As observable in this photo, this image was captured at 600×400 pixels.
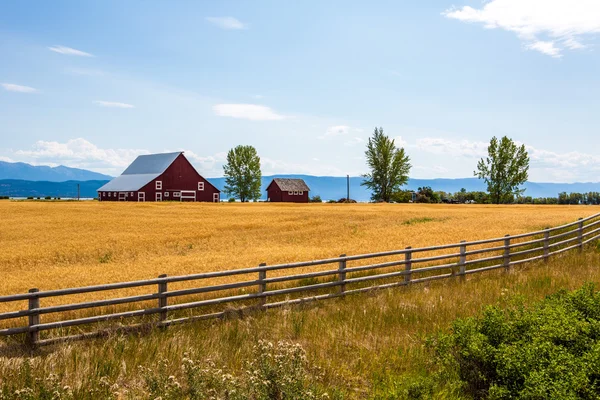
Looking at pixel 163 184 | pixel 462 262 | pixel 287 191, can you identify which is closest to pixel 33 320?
pixel 462 262

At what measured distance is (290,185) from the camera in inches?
4284

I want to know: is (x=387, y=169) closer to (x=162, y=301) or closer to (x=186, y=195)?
(x=186, y=195)

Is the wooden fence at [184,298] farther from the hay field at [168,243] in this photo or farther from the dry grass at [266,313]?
the hay field at [168,243]

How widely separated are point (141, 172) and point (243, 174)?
30.4m

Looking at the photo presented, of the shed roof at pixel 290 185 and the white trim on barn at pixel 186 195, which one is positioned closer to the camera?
the white trim on barn at pixel 186 195

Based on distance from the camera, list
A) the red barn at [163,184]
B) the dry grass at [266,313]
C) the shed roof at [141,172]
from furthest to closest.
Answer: the shed roof at [141,172] < the red barn at [163,184] < the dry grass at [266,313]

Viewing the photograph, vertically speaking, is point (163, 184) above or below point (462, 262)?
above

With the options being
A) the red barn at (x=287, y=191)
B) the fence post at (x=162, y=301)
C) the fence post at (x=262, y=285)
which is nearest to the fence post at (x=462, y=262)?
the fence post at (x=262, y=285)

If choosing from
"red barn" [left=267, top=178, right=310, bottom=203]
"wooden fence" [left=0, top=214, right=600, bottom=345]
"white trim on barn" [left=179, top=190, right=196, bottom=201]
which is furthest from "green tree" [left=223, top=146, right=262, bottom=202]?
"wooden fence" [left=0, top=214, right=600, bottom=345]

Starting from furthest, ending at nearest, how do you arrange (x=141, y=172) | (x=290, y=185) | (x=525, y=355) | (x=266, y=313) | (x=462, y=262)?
(x=290, y=185) → (x=141, y=172) → (x=462, y=262) → (x=266, y=313) → (x=525, y=355)

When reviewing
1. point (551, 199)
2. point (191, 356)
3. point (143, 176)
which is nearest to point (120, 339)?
point (191, 356)

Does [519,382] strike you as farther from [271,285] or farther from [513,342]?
[271,285]

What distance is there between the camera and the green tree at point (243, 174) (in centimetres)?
11600

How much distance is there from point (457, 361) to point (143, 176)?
275ft
